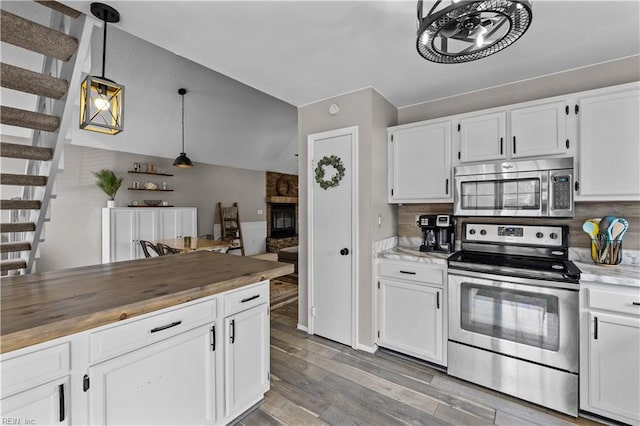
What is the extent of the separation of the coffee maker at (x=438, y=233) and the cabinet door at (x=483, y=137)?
22.7 inches

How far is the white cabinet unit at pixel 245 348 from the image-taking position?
1.73m

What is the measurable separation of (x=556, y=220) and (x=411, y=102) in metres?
1.77

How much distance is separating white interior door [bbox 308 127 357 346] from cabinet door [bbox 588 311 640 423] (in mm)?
1747

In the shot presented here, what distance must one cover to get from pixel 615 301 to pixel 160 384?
267cm

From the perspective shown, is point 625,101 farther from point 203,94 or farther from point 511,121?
point 203,94

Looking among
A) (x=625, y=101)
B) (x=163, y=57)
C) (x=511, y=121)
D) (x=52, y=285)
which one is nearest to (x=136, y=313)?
(x=52, y=285)

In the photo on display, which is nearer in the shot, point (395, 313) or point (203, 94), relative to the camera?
point (395, 313)

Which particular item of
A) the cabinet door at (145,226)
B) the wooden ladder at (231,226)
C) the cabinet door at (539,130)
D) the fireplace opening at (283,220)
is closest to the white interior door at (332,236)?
the cabinet door at (539,130)

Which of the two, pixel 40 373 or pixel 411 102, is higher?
pixel 411 102

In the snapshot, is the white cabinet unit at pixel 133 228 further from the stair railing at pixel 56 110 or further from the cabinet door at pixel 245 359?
the cabinet door at pixel 245 359

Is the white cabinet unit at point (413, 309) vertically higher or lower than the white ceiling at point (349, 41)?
lower

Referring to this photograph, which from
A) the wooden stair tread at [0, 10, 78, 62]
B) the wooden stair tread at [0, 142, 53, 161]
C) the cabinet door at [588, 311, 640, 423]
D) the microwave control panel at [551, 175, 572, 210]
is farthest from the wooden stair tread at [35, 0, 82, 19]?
the cabinet door at [588, 311, 640, 423]

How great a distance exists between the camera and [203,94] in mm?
5090

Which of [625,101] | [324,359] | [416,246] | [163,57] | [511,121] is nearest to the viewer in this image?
[625,101]
